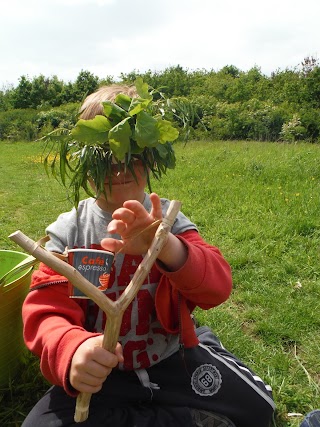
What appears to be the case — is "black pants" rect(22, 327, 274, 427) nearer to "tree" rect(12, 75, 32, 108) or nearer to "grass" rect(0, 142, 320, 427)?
"grass" rect(0, 142, 320, 427)

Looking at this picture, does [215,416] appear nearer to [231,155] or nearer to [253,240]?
[253,240]

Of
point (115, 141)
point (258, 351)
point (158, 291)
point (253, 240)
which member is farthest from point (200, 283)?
point (253, 240)

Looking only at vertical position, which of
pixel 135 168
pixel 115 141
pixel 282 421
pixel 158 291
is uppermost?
pixel 115 141

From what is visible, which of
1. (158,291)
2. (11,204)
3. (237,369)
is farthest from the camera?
(11,204)

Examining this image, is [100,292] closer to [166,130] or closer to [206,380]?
[166,130]

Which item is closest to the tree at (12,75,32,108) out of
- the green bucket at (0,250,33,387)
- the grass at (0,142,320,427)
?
the grass at (0,142,320,427)

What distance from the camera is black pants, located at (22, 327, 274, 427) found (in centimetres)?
181

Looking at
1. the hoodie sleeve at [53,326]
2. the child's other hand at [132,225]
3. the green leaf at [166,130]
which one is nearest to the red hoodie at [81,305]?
the hoodie sleeve at [53,326]

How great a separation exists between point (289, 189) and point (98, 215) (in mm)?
4354

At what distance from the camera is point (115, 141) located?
1.38m

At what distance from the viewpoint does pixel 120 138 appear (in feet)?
4.49

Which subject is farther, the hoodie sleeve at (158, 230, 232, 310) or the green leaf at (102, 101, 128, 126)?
the hoodie sleeve at (158, 230, 232, 310)

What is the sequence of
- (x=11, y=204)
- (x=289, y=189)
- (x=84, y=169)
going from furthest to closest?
(x=11, y=204) → (x=289, y=189) → (x=84, y=169)

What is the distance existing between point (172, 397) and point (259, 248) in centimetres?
241
